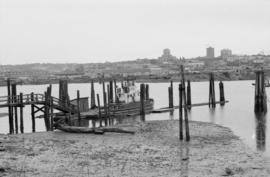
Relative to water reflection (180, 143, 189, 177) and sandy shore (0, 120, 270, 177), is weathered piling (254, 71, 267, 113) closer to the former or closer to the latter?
sandy shore (0, 120, 270, 177)

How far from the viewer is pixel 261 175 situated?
21.0 metres

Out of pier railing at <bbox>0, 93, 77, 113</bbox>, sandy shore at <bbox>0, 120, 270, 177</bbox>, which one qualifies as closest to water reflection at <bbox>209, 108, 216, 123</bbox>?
pier railing at <bbox>0, 93, 77, 113</bbox>

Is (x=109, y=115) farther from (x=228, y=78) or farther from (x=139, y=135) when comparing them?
(x=228, y=78)

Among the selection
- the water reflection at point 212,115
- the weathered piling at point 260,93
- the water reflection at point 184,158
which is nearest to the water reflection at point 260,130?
the weathered piling at point 260,93

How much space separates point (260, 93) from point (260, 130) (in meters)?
10.1

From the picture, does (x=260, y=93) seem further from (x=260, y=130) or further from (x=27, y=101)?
(x=27, y=101)

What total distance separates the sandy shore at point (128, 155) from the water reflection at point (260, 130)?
5.12 ft

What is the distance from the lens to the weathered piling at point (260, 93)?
49094 millimetres

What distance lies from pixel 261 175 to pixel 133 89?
115 ft

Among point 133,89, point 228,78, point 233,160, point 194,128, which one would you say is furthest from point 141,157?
point 228,78

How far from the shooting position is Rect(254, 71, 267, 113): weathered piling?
4909 centimetres

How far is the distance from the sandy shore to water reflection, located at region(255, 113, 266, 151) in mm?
1560

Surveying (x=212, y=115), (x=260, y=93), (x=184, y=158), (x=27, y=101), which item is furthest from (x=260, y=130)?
(x=27, y=101)

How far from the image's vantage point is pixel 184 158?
24234mm
